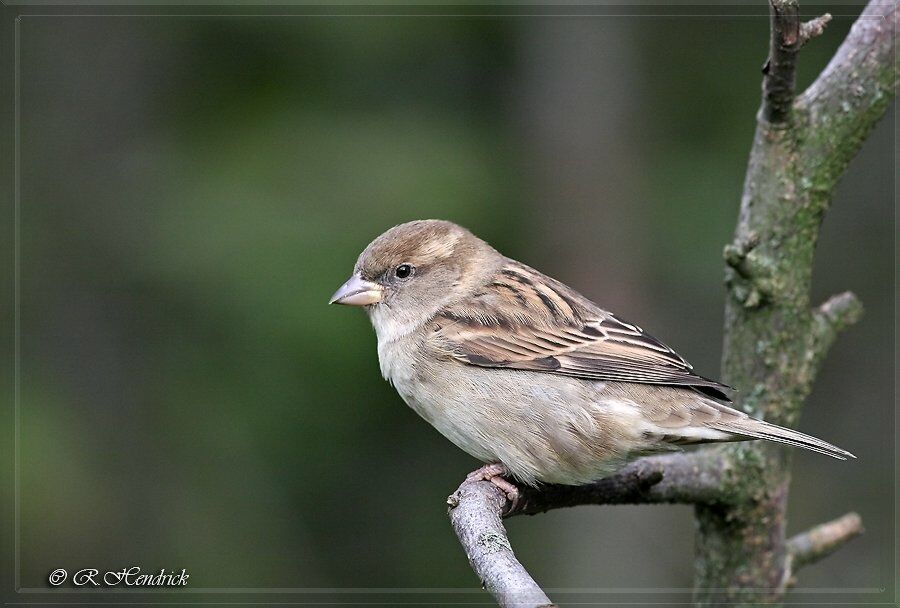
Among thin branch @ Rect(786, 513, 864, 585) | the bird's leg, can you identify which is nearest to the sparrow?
the bird's leg

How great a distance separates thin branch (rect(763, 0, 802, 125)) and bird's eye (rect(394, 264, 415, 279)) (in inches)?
56.1

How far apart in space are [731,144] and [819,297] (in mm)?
1192

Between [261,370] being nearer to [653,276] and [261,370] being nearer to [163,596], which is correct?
[163,596]

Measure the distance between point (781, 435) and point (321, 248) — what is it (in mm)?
3114

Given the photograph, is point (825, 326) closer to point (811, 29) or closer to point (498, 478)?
point (811, 29)

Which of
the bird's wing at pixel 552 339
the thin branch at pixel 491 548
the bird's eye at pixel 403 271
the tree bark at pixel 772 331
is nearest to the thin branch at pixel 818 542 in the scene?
the tree bark at pixel 772 331

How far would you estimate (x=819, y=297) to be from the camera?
280 inches

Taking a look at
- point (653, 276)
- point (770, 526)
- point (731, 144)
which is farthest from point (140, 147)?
point (770, 526)

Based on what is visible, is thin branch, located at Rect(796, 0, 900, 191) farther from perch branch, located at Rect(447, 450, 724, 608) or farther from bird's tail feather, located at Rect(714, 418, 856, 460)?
perch branch, located at Rect(447, 450, 724, 608)

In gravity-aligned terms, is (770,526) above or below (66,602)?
above

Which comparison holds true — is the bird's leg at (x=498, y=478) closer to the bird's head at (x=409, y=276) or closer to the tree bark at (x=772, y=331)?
the tree bark at (x=772, y=331)

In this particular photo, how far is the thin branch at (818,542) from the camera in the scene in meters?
3.93

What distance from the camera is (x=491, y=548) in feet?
8.48

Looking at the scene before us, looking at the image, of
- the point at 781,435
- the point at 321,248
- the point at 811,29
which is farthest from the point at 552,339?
the point at 321,248
